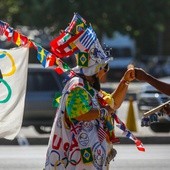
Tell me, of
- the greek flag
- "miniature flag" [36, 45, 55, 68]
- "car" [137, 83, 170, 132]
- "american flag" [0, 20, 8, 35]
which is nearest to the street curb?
"car" [137, 83, 170, 132]

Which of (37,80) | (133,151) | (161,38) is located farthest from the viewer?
(161,38)

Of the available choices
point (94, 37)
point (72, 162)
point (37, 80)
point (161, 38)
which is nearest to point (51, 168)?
point (72, 162)

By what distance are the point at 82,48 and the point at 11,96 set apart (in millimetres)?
1619

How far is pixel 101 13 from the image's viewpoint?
3875 cm

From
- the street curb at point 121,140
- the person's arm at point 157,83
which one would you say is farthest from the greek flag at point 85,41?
the street curb at point 121,140

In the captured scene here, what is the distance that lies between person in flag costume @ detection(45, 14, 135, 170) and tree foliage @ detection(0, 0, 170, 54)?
30.9 metres

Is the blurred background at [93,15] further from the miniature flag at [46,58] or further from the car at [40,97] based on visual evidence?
the miniature flag at [46,58]

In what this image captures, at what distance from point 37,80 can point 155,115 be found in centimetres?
1171

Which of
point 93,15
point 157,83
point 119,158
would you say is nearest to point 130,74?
point 157,83

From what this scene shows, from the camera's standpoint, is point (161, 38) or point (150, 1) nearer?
point (150, 1)

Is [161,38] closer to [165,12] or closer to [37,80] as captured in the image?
[165,12]

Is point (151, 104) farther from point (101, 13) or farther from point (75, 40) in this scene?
point (101, 13)

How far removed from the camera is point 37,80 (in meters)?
18.4

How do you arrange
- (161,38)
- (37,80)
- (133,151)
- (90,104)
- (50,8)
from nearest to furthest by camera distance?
(90,104) → (133,151) → (37,80) → (50,8) → (161,38)
